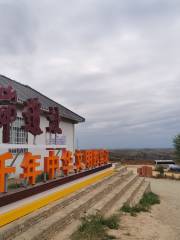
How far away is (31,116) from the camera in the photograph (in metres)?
8.27

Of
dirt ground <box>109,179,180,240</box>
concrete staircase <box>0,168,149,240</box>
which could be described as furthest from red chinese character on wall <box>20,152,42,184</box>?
dirt ground <box>109,179,180,240</box>

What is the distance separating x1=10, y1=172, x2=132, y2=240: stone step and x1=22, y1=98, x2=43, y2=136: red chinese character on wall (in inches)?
84.7

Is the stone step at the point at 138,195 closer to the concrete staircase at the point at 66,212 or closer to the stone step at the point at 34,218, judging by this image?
the concrete staircase at the point at 66,212

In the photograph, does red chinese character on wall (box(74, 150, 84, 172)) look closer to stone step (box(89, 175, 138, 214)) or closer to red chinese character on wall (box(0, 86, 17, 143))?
stone step (box(89, 175, 138, 214))

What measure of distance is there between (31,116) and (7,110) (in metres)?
1.21

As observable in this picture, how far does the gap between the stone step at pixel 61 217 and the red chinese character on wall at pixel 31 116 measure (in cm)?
215

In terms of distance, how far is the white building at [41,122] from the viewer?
1313 cm

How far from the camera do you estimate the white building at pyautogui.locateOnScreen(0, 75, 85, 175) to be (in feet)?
43.1

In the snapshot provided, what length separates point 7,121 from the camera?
7152 millimetres

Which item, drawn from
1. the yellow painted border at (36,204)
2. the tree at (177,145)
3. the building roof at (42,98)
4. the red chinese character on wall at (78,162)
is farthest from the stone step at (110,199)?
the tree at (177,145)

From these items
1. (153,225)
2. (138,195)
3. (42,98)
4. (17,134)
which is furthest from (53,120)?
(42,98)

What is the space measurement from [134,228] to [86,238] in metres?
1.96

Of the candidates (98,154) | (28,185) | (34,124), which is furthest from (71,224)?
(98,154)

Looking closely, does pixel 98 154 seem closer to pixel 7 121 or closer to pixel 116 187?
pixel 116 187
